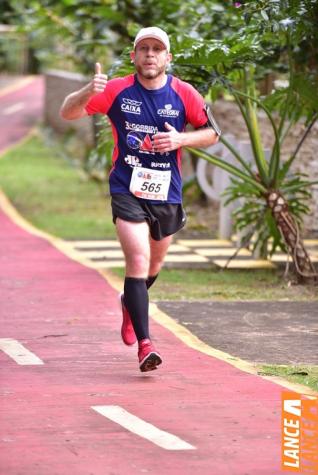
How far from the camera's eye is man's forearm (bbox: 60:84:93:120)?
8.37 metres

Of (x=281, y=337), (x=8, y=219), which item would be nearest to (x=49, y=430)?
(x=281, y=337)

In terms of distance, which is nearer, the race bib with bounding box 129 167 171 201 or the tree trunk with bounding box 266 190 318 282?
the race bib with bounding box 129 167 171 201

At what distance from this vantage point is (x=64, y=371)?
847cm

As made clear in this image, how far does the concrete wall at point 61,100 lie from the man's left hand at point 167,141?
82.9ft

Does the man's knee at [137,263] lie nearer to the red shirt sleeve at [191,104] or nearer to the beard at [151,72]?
the red shirt sleeve at [191,104]

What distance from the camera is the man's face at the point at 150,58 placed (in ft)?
27.4

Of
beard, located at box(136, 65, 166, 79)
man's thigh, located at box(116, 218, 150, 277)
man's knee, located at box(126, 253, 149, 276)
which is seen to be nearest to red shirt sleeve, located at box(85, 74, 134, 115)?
beard, located at box(136, 65, 166, 79)

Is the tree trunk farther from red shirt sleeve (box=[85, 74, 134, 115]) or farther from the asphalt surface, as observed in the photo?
red shirt sleeve (box=[85, 74, 134, 115])

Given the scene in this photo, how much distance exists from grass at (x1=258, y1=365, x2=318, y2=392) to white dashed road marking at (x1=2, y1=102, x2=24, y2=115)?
128ft

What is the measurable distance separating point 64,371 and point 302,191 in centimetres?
524

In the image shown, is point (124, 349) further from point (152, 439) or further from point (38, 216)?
point (38, 216)

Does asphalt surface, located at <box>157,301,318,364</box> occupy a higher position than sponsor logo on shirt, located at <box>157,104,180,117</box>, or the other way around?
sponsor logo on shirt, located at <box>157,104,180,117</box>

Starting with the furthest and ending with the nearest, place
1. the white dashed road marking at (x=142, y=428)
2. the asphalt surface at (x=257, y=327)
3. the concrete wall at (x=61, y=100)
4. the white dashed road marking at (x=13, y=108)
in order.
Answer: the white dashed road marking at (x=13, y=108) < the concrete wall at (x=61, y=100) < the asphalt surface at (x=257, y=327) < the white dashed road marking at (x=142, y=428)

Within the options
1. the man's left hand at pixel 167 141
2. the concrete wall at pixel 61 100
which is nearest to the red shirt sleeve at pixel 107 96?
the man's left hand at pixel 167 141
